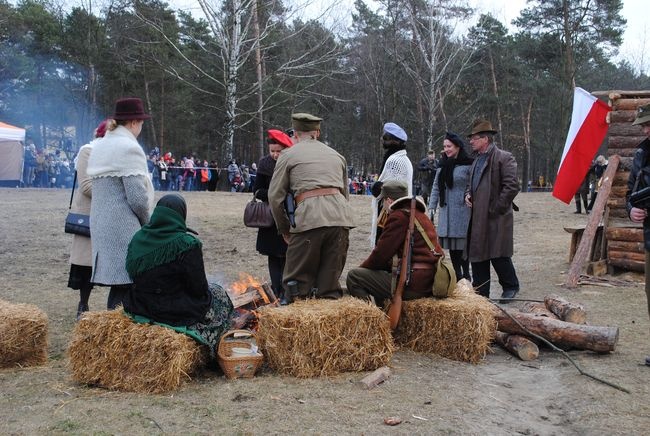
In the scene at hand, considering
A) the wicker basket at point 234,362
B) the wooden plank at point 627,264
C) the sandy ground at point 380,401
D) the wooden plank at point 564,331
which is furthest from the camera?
the wooden plank at point 627,264

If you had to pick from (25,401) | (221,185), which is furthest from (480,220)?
(221,185)

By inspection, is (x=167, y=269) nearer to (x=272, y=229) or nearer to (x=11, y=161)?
(x=272, y=229)

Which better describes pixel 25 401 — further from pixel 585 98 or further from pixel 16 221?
pixel 16 221

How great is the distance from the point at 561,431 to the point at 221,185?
2525 cm

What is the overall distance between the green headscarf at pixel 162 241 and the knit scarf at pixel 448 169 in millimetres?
4096

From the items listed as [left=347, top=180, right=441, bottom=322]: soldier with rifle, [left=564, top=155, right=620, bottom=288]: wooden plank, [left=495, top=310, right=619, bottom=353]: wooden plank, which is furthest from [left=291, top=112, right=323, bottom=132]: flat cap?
[left=564, top=155, right=620, bottom=288]: wooden plank

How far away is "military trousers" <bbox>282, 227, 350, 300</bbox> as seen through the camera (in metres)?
5.15

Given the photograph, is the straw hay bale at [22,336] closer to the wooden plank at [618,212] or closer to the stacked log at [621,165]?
the stacked log at [621,165]

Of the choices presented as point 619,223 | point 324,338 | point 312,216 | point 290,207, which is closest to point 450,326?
point 324,338

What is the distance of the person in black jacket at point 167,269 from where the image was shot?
4.48 metres

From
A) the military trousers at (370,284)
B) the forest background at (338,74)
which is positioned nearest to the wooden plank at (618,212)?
the military trousers at (370,284)

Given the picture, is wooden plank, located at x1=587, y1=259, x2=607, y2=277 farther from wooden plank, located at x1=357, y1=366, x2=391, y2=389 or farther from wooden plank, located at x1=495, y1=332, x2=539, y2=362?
wooden plank, located at x1=357, y1=366, x2=391, y2=389

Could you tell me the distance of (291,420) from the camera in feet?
12.6

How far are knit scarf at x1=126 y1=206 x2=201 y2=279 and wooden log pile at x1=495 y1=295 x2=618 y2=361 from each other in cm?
291
